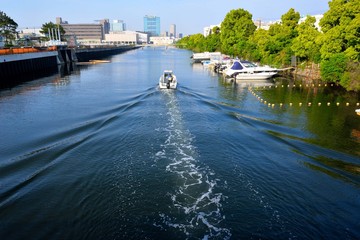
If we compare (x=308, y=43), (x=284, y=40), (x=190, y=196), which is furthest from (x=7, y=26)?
(x=190, y=196)

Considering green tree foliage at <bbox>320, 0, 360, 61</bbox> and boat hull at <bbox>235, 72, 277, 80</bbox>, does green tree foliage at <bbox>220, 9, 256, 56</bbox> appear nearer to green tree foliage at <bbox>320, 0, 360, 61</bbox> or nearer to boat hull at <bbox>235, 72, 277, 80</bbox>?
boat hull at <bbox>235, 72, 277, 80</bbox>

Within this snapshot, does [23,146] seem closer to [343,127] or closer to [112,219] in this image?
[112,219]

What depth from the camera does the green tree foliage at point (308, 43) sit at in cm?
5812

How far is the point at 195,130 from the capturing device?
1110 inches

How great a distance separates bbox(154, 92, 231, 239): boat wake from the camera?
45.4 feet

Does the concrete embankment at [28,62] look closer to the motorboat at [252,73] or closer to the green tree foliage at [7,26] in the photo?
the green tree foliage at [7,26]

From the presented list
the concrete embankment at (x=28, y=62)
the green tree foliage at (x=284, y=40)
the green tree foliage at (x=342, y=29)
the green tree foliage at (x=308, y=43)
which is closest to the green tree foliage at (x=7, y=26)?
the concrete embankment at (x=28, y=62)

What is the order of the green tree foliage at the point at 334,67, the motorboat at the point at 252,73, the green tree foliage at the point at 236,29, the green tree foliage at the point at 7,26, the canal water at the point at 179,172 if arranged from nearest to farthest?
the canal water at the point at 179,172 < the green tree foliage at the point at 334,67 < the motorboat at the point at 252,73 < the green tree foliage at the point at 7,26 < the green tree foliage at the point at 236,29

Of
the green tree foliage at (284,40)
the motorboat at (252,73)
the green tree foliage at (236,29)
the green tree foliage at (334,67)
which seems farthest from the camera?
the green tree foliage at (236,29)

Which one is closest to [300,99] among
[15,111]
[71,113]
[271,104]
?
[271,104]

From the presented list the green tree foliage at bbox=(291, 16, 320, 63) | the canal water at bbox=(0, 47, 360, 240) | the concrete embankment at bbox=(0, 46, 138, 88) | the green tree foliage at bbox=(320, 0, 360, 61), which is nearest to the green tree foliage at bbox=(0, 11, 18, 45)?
the concrete embankment at bbox=(0, 46, 138, 88)

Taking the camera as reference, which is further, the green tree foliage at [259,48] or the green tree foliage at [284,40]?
the green tree foliage at [259,48]

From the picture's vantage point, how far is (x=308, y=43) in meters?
59.0

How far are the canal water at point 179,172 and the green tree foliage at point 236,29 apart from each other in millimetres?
78900
